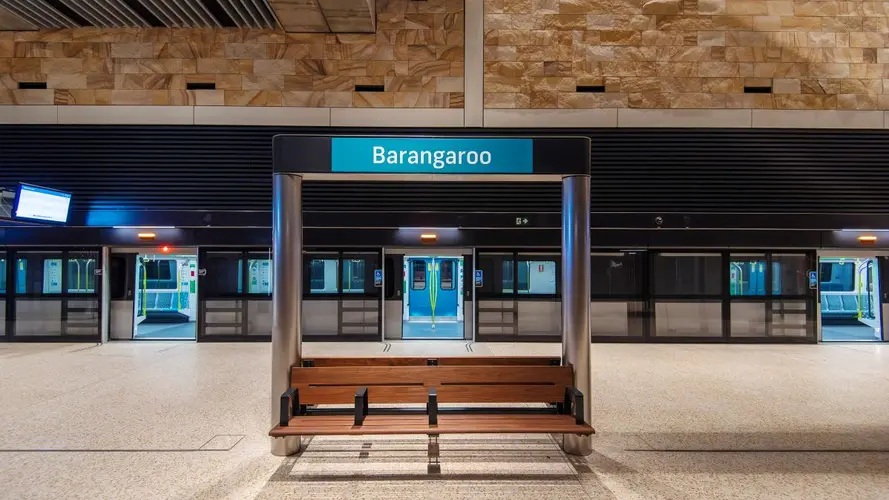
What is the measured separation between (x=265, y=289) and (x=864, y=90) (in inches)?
501

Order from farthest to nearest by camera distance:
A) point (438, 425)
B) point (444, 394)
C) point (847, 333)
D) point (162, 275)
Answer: point (162, 275), point (847, 333), point (444, 394), point (438, 425)

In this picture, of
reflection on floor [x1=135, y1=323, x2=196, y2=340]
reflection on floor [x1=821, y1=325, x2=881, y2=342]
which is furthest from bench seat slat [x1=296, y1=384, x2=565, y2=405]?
reflection on floor [x1=821, y1=325, x2=881, y2=342]

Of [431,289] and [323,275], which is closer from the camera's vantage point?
[323,275]

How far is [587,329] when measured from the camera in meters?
3.95

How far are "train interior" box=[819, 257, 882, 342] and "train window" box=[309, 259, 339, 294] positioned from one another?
37.3ft

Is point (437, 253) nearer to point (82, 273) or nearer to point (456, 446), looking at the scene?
point (456, 446)

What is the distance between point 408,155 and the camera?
12.2ft

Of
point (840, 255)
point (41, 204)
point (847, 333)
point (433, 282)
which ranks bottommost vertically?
point (847, 333)

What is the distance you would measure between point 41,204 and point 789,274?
48.5ft

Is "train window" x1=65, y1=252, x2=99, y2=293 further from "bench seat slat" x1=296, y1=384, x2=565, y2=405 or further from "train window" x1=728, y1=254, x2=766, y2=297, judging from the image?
"train window" x1=728, y1=254, x2=766, y2=297

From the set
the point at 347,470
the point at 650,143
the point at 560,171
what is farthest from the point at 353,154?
the point at 650,143

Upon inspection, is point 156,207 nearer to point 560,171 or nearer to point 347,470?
point 347,470

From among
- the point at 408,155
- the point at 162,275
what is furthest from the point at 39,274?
the point at 408,155

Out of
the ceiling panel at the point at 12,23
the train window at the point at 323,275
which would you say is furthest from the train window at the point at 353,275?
the ceiling panel at the point at 12,23
